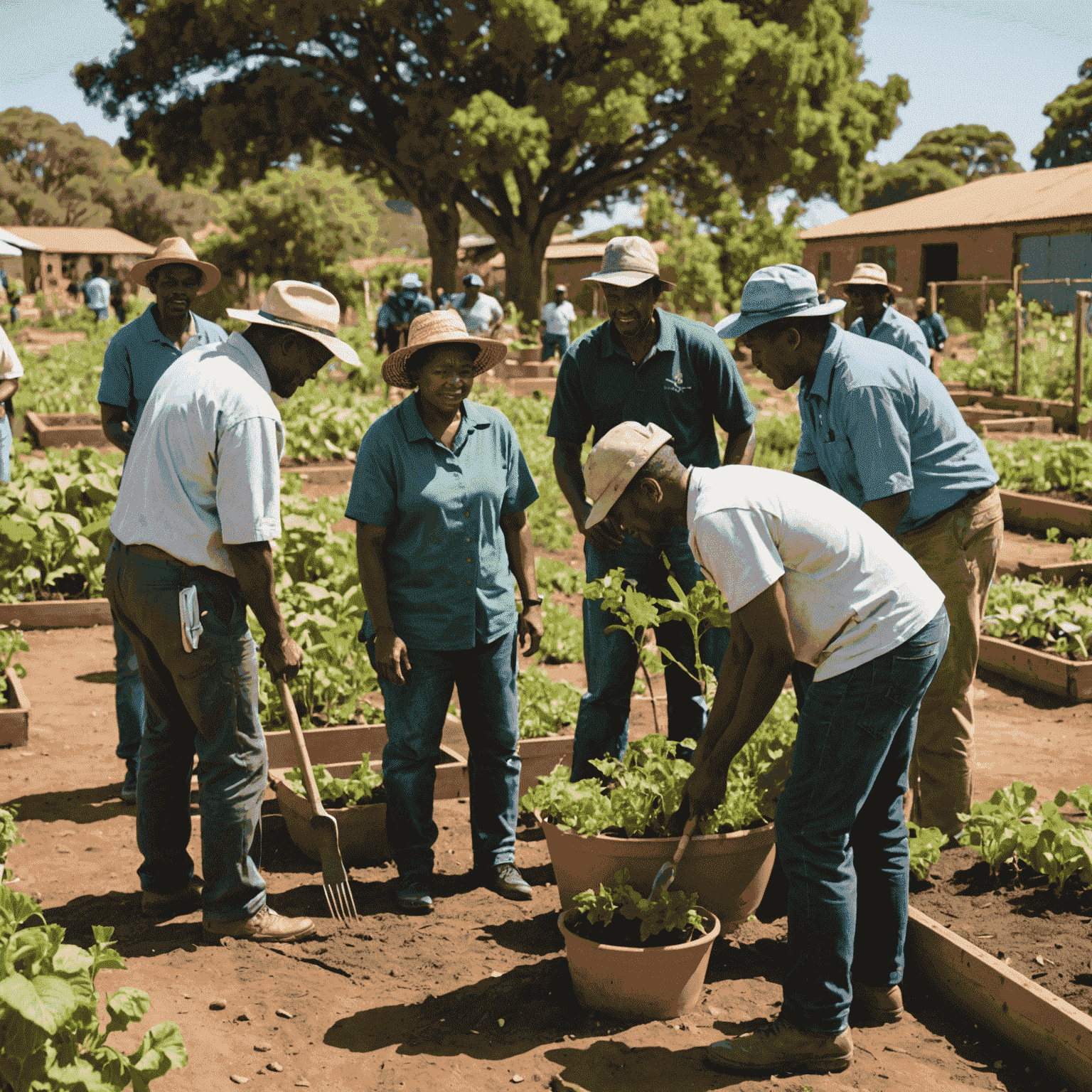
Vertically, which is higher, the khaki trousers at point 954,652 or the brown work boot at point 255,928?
the khaki trousers at point 954,652

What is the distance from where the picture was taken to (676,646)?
191 inches

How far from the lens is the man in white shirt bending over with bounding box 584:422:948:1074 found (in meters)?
3.00

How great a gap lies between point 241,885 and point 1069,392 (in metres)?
15.4

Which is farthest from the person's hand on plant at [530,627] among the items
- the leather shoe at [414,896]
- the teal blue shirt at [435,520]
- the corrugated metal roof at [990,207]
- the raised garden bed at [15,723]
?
the corrugated metal roof at [990,207]

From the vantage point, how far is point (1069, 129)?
2165 inches

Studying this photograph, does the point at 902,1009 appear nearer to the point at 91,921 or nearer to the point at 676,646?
the point at 676,646

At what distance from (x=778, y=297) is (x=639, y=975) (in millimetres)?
2146

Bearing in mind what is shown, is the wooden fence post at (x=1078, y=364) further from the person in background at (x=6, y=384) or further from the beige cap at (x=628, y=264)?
the person in background at (x=6, y=384)

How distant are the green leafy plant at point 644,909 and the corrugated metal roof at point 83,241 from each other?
49860mm

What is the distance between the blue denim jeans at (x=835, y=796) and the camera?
315cm

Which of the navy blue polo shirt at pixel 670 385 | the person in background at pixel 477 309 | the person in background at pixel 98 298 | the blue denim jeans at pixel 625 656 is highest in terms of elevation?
the person in background at pixel 98 298

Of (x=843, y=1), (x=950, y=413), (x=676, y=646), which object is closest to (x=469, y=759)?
(x=676, y=646)

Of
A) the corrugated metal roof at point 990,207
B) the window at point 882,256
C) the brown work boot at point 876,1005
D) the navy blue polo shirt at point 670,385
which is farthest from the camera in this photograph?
the window at point 882,256

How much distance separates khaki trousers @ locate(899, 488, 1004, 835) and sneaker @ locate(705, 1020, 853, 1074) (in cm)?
136
